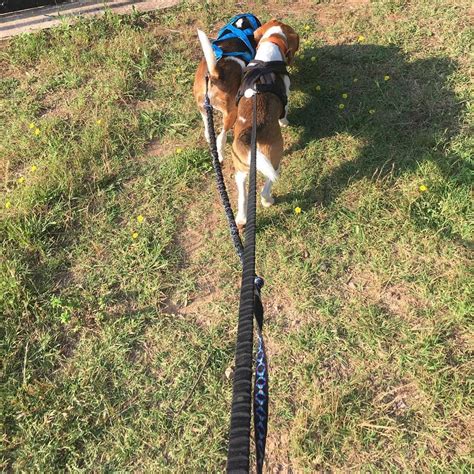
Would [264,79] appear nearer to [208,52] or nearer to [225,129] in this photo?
[208,52]

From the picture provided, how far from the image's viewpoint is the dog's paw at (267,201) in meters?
3.61

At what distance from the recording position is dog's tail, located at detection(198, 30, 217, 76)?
10.4 ft

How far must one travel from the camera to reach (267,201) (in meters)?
3.62

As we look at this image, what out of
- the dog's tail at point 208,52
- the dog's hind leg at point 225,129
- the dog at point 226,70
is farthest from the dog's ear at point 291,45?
the dog's tail at point 208,52

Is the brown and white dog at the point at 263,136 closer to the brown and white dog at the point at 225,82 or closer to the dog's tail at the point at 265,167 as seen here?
the dog's tail at the point at 265,167

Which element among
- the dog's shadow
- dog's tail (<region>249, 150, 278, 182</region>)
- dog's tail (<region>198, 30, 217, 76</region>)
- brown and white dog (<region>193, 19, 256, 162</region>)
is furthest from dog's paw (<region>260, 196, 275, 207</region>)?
dog's tail (<region>198, 30, 217, 76</region>)

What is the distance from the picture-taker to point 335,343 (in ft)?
9.45

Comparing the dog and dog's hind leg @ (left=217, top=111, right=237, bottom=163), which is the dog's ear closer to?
the dog

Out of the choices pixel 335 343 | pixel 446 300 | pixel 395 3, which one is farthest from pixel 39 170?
pixel 395 3

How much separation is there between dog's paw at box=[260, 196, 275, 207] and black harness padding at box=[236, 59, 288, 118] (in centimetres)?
81

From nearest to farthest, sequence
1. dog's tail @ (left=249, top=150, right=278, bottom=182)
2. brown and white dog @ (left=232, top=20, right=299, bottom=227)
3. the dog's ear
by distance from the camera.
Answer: dog's tail @ (left=249, top=150, right=278, bottom=182) → brown and white dog @ (left=232, top=20, right=299, bottom=227) → the dog's ear

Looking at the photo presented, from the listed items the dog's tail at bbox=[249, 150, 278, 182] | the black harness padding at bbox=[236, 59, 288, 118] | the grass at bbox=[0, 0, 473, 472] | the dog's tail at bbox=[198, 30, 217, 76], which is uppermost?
the dog's tail at bbox=[198, 30, 217, 76]

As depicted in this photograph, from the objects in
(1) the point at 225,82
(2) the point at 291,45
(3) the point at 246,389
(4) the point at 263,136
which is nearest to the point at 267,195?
(4) the point at 263,136

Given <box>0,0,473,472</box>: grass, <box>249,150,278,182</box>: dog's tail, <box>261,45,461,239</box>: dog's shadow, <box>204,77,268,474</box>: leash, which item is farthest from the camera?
<box>261,45,461,239</box>: dog's shadow
